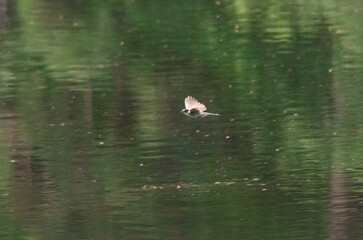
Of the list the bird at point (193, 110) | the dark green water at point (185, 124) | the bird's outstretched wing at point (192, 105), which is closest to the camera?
the dark green water at point (185, 124)

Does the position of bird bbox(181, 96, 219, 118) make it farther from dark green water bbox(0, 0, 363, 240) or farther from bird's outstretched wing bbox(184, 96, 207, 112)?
dark green water bbox(0, 0, 363, 240)

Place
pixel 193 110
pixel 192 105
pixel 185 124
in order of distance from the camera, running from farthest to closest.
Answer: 1. pixel 185 124
2. pixel 192 105
3. pixel 193 110

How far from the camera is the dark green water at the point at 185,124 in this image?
11953 mm

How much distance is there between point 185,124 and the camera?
17094 mm

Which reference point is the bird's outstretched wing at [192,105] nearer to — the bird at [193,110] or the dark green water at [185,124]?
the bird at [193,110]

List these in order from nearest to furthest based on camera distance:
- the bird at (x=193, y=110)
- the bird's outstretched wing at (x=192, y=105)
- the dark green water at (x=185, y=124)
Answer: the dark green water at (x=185, y=124) < the bird at (x=193, y=110) < the bird's outstretched wing at (x=192, y=105)

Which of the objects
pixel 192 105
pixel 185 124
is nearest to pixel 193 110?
pixel 192 105

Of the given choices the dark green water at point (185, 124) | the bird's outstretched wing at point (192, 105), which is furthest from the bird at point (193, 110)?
the dark green water at point (185, 124)

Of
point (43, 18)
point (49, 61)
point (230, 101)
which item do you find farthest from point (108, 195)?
point (43, 18)

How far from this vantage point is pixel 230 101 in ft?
59.9

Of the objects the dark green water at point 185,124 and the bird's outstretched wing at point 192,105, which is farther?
the bird's outstretched wing at point 192,105

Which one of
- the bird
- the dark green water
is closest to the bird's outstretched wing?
the bird

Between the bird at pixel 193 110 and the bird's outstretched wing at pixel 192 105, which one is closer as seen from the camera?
the bird at pixel 193 110

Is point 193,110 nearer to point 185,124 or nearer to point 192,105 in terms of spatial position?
point 192,105
